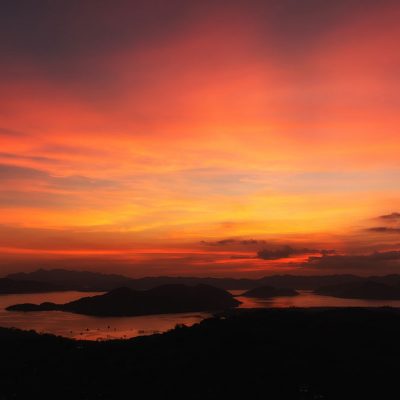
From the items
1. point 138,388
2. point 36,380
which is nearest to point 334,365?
point 138,388

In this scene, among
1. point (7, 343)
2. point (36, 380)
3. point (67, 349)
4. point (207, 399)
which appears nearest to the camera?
point (207, 399)

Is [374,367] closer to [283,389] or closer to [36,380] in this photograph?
[283,389]

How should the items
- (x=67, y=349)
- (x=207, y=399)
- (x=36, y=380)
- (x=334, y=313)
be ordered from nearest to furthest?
1. (x=207, y=399)
2. (x=36, y=380)
3. (x=67, y=349)
4. (x=334, y=313)

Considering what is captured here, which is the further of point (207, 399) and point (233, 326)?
point (233, 326)

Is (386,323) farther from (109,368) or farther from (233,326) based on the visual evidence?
(109,368)

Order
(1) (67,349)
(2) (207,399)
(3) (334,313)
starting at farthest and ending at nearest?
(3) (334,313) < (1) (67,349) < (2) (207,399)

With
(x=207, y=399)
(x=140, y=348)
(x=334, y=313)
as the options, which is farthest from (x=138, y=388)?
(x=334, y=313)
